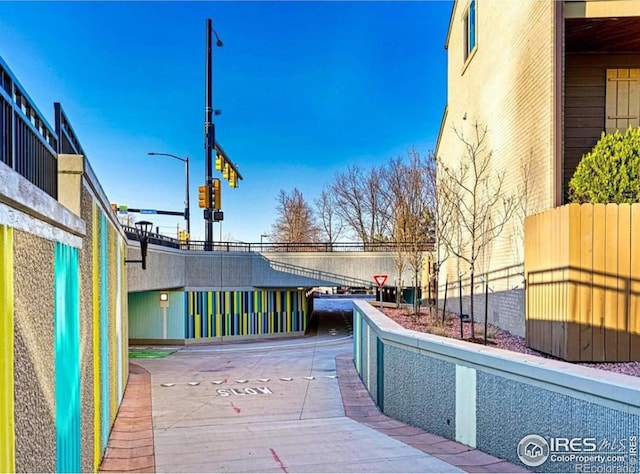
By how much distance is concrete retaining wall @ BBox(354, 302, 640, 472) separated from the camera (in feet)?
12.2

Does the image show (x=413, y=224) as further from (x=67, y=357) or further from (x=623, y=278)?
(x=67, y=357)

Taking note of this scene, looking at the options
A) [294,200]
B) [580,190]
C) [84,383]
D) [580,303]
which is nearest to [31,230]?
[84,383]

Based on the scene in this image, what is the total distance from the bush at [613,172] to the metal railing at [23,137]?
7622 millimetres

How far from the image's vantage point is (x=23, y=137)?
3285 mm

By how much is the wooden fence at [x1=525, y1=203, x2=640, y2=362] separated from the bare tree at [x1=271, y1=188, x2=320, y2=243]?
42984 mm

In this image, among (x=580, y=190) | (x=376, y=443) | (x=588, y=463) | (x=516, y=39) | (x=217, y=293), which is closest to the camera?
(x=588, y=463)

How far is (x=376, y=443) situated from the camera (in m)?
5.77

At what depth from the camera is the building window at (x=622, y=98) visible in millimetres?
10641

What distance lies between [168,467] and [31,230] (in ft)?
12.0

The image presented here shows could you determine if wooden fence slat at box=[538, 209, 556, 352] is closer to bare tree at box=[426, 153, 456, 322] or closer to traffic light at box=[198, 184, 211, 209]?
bare tree at box=[426, 153, 456, 322]

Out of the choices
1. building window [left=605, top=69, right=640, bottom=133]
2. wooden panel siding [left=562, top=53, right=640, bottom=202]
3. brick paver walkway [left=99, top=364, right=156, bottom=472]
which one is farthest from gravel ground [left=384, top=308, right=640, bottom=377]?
brick paver walkway [left=99, top=364, right=156, bottom=472]

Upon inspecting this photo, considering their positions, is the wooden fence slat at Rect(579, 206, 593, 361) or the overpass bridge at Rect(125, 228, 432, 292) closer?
A: the wooden fence slat at Rect(579, 206, 593, 361)

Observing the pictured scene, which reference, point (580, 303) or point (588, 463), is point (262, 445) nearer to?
point (588, 463)

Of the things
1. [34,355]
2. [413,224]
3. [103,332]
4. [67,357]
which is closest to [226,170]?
[413,224]
